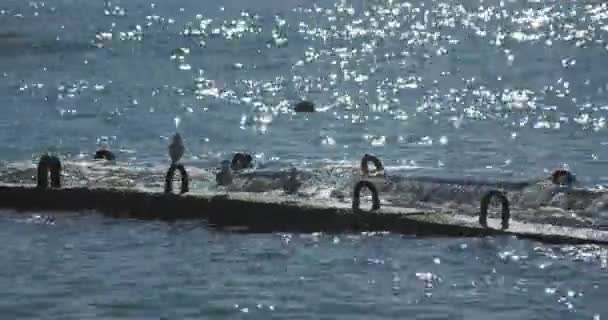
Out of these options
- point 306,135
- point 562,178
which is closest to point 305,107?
point 306,135

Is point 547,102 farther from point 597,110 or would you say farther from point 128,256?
point 128,256

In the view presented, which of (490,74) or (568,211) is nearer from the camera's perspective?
(568,211)

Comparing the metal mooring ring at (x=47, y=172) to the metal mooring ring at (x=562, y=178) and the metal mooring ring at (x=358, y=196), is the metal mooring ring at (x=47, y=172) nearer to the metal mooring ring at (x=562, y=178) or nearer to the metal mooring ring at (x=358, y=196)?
the metal mooring ring at (x=358, y=196)

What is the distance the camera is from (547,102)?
232 ft

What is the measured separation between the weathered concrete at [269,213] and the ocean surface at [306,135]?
17.0 inches

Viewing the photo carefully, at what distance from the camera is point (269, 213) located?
102ft

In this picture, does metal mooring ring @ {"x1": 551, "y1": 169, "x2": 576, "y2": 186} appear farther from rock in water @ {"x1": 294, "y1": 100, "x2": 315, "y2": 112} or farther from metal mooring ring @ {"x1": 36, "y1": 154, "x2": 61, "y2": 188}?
rock in water @ {"x1": 294, "y1": 100, "x2": 315, "y2": 112}

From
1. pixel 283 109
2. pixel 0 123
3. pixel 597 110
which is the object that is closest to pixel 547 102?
pixel 597 110

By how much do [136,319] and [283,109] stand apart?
44.9 m

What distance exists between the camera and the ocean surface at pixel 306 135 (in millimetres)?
25672

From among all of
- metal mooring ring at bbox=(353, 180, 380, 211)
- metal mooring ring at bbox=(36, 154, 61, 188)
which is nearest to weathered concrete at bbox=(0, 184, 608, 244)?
metal mooring ring at bbox=(353, 180, 380, 211)

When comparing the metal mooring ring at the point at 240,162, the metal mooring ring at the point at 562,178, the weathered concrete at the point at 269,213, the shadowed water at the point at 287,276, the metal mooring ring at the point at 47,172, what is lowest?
the shadowed water at the point at 287,276

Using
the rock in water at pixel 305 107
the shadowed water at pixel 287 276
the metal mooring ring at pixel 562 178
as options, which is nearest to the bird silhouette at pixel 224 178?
the shadowed water at pixel 287 276

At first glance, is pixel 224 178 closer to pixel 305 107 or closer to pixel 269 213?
pixel 269 213
